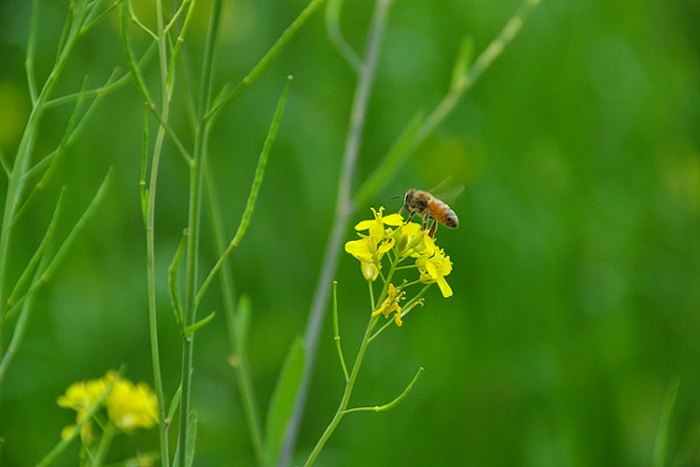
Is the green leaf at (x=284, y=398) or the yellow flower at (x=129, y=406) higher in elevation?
the yellow flower at (x=129, y=406)

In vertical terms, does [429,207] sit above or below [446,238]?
below

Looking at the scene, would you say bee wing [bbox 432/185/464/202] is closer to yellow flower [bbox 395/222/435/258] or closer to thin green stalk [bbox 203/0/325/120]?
yellow flower [bbox 395/222/435/258]

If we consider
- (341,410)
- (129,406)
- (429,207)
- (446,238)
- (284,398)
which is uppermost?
(446,238)

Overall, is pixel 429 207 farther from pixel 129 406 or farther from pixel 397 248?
pixel 129 406

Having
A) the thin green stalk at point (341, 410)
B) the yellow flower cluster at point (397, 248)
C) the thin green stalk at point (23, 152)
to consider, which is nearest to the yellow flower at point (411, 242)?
the yellow flower cluster at point (397, 248)

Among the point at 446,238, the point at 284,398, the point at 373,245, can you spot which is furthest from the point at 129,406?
the point at 446,238

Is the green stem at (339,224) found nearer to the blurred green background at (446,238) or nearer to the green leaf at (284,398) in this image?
the green leaf at (284,398)

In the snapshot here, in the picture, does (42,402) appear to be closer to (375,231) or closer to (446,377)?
(446,377)
